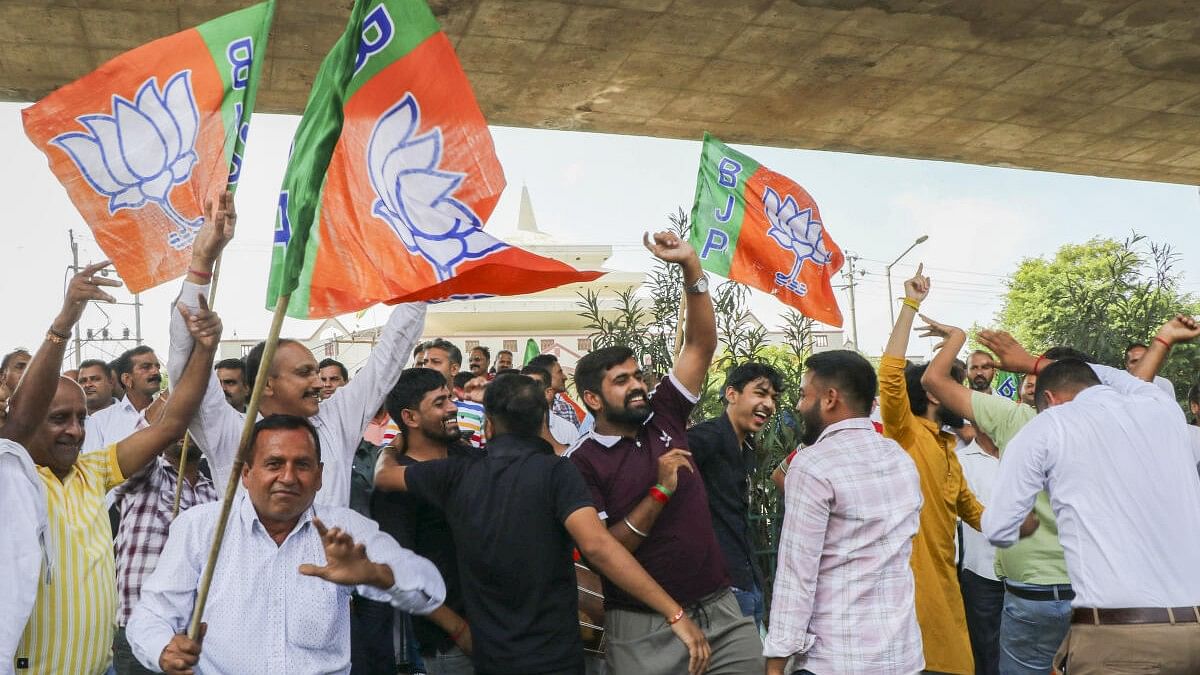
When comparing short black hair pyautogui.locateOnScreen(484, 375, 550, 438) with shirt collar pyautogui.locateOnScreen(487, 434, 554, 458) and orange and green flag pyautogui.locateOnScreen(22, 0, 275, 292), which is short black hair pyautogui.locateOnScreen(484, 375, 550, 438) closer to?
shirt collar pyautogui.locateOnScreen(487, 434, 554, 458)

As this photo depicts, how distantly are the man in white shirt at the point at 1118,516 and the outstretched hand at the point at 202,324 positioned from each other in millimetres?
2970

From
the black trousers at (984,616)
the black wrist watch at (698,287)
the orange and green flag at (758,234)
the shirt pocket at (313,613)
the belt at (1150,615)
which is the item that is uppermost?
the orange and green flag at (758,234)

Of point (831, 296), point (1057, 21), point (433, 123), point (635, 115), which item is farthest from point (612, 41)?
point (433, 123)

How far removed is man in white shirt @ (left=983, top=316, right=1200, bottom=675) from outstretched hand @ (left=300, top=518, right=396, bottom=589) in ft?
7.88

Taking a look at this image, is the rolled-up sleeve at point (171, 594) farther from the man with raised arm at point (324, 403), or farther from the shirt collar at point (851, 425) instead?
the shirt collar at point (851, 425)

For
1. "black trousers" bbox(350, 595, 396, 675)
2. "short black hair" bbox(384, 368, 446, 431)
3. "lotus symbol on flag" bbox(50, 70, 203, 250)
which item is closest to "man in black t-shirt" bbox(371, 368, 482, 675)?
"short black hair" bbox(384, 368, 446, 431)

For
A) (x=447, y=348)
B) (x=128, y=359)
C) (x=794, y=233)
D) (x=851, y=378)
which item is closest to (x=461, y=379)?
(x=447, y=348)

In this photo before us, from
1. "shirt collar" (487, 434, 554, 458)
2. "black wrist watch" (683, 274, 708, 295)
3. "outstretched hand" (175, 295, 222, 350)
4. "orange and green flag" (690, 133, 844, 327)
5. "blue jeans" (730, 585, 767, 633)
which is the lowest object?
"blue jeans" (730, 585, 767, 633)

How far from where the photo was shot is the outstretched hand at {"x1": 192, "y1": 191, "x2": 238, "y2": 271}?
3.68 metres

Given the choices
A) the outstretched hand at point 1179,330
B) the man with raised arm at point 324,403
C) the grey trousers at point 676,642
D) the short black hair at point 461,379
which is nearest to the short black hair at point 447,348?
the short black hair at point 461,379

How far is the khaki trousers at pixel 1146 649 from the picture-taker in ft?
12.5

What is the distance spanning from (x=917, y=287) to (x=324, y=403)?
9.64 ft

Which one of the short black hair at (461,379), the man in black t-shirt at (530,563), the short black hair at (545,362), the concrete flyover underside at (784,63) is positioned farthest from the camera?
the short black hair at (461,379)

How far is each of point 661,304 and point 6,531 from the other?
614 centimetres
